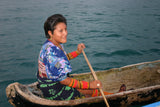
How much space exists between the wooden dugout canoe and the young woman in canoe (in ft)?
0.62

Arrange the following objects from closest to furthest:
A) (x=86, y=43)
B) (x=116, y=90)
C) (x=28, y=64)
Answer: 1. (x=116, y=90)
2. (x=28, y=64)
3. (x=86, y=43)

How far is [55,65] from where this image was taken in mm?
2381

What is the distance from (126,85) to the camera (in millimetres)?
4422

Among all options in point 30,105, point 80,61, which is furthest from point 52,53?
point 80,61

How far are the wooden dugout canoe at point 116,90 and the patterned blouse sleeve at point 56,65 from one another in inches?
20.7

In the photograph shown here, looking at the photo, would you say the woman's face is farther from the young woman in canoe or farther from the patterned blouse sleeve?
the patterned blouse sleeve

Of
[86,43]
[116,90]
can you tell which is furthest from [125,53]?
[116,90]

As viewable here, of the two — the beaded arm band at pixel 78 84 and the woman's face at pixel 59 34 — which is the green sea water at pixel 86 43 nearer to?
the beaded arm band at pixel 78 84

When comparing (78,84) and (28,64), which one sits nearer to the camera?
(78,84)

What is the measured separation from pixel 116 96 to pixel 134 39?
23.7ft

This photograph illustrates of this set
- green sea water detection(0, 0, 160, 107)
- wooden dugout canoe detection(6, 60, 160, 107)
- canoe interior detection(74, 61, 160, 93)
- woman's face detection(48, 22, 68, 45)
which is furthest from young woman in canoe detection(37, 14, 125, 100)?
green sea water detection(0, 0, 160, 107)

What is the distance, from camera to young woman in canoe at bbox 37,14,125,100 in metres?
2.40

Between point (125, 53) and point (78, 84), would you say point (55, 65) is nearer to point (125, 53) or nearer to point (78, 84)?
point (78, 84)

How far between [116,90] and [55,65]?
8.34 feet
